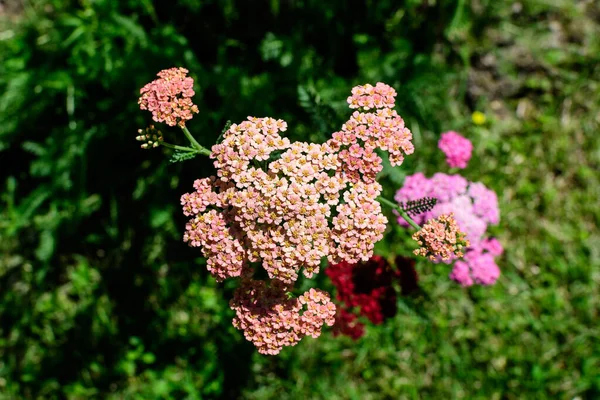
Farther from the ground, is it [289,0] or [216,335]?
[289,0]

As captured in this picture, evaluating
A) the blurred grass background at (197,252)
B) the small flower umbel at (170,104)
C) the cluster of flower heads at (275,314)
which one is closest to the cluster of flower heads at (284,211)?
the cluster of flower heads at (275,314)

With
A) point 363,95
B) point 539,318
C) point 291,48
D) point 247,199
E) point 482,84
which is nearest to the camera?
point 247,199

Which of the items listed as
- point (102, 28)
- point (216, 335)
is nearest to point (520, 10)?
point (102, 28)

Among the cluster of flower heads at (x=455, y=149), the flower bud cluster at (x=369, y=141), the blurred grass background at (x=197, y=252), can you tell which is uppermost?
the flower bud cluster at (x=369, y=141)

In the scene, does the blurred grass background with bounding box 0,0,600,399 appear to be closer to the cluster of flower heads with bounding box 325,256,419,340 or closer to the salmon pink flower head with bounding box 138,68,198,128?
the cluster of flower heads with bounding box 325,256,419,340

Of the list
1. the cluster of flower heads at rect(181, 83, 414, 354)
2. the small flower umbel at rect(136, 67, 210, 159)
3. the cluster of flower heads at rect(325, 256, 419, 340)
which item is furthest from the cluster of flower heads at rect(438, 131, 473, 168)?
the small flower umbel at rect(136, 67, 210, 159)

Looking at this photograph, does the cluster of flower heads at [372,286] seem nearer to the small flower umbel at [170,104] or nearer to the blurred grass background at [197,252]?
the blurred grass background at [197,252]

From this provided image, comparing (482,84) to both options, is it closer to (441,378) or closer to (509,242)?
(509,242)
